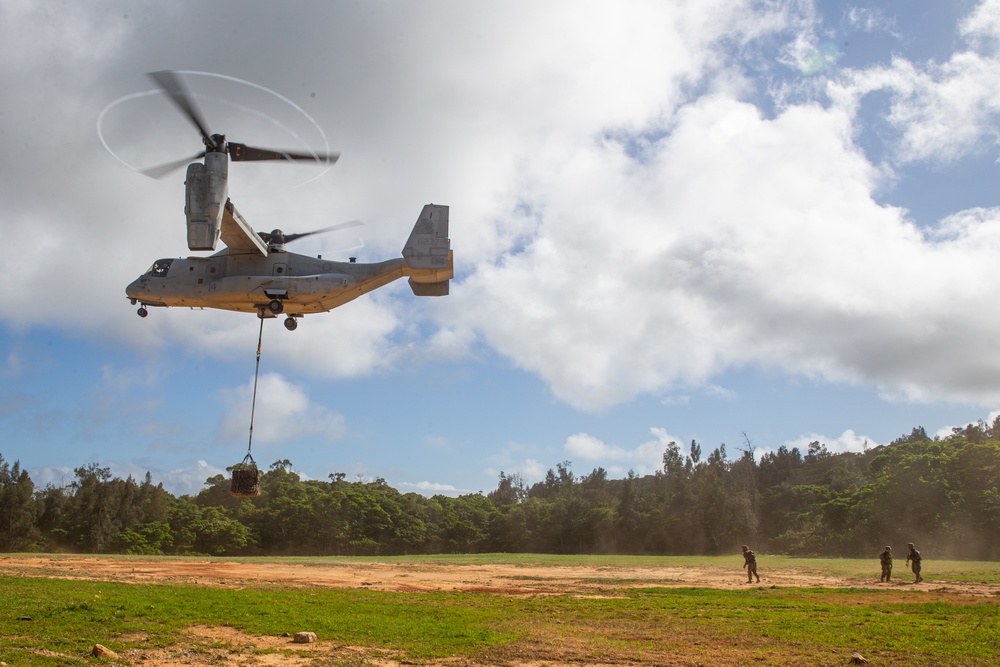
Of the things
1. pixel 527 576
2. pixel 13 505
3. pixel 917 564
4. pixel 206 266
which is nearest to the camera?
pixel 206 266

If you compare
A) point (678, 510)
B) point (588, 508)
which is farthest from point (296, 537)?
point (678, 510)

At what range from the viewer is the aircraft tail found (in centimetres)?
2147

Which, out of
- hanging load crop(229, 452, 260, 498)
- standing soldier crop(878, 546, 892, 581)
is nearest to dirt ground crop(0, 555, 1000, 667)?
standing soldier crop(878, 546, 892, 581)

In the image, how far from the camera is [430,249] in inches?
848

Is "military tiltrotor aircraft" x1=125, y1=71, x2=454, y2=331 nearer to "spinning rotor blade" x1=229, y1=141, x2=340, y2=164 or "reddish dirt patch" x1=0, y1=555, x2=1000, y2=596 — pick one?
"spinning rotor blade" x1=229, y1=141, x2=340, y2=164

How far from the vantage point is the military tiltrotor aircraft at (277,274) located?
21.5m

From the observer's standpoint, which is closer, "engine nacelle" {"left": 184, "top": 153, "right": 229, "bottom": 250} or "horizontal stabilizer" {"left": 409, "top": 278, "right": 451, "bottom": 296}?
"engine nacelle" {"left": 184, "top": 153, "right": 229, "bottom": 250}

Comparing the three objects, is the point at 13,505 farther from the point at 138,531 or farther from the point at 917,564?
the point at 917,564

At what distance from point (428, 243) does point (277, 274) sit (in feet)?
14.9

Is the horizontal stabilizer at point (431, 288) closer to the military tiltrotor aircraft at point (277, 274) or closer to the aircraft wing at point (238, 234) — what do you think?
the military tiltrotor aircraft at point (277, 274)

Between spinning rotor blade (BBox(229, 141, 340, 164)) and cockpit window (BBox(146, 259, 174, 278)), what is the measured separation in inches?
205

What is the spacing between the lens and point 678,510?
80938 millimetres

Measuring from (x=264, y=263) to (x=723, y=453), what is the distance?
102 metres

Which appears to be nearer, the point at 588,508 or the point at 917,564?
the point at 917,564
